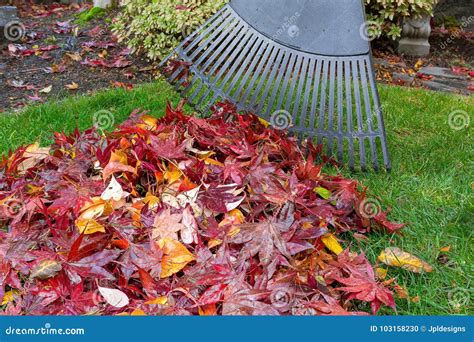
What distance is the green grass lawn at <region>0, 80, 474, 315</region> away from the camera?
1723 mm

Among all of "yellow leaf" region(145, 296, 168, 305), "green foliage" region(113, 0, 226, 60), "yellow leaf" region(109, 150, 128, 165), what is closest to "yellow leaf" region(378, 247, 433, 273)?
"yellow leaf" region(145, 296, 168, 305)

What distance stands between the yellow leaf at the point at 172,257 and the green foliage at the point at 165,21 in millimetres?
2751

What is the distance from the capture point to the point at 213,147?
2.10 m

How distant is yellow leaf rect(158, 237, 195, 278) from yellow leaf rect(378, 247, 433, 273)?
2.13 ft

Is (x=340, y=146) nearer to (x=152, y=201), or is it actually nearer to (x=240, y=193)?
(x=240, y=193)

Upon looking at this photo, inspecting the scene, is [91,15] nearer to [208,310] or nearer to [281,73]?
[281,73]

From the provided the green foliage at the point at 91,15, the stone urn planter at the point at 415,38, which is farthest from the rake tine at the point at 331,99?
the green foliage at the point at 91,15

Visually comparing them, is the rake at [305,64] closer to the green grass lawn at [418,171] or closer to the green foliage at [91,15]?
the green grass lawn at [418,171]

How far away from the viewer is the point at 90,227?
1.64 m

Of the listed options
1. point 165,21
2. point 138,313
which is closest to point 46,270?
point 138,313

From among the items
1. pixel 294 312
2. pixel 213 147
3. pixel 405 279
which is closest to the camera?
pixel 294 312

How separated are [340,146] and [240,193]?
0.66 metres

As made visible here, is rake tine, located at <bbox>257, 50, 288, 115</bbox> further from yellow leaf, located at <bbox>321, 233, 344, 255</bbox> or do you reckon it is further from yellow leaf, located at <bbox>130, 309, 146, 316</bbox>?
yellow leaf, located at <bbox>130, 309, 146, 316</bbox>

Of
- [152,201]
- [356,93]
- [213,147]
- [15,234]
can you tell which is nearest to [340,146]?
[356,93]
